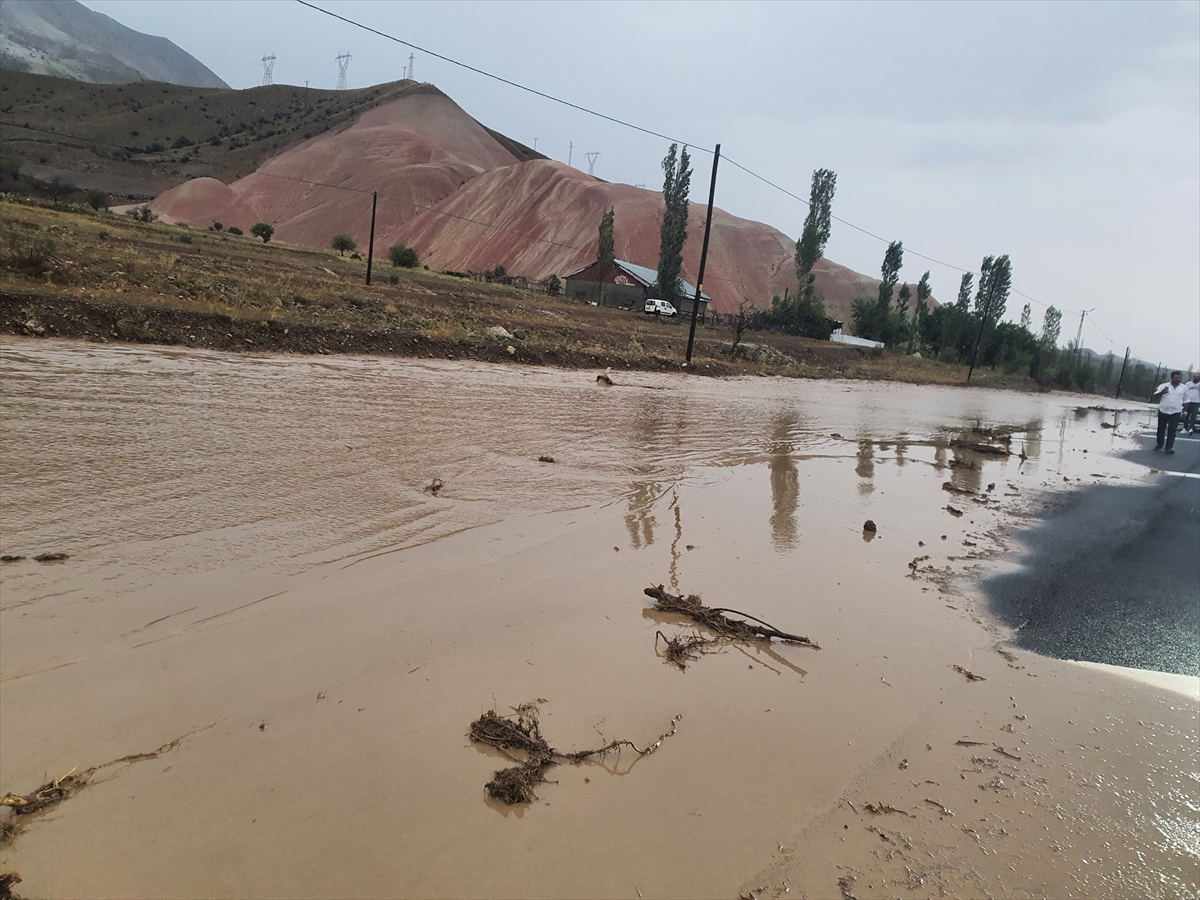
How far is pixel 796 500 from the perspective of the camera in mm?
8227

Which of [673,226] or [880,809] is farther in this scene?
[673,226]

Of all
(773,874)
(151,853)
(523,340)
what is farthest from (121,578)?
(523,340)

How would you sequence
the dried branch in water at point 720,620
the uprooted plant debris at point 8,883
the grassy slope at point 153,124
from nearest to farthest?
the uprooted plant debris at point 8,883, the dried branch in water at point 720,620, the grassy slope at point 153,124

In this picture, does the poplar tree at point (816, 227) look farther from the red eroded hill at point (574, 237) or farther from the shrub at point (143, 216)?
the shrub at point (143, 216)

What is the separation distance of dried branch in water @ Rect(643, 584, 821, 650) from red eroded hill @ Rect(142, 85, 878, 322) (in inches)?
3546

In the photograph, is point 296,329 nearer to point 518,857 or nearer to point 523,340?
point 523,340


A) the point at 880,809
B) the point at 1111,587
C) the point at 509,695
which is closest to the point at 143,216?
the point at 509,695

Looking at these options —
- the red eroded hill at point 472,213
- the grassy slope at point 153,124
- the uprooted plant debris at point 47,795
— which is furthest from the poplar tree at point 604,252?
the grassy slope at point 153,124

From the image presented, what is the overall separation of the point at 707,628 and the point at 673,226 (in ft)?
207

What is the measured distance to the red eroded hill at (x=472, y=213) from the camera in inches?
3944

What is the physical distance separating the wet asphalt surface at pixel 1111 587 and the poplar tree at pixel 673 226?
55.2m

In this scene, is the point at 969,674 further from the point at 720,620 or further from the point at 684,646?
the point at 684,646

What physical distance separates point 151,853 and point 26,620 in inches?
83.1

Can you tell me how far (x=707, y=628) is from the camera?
4355mm
